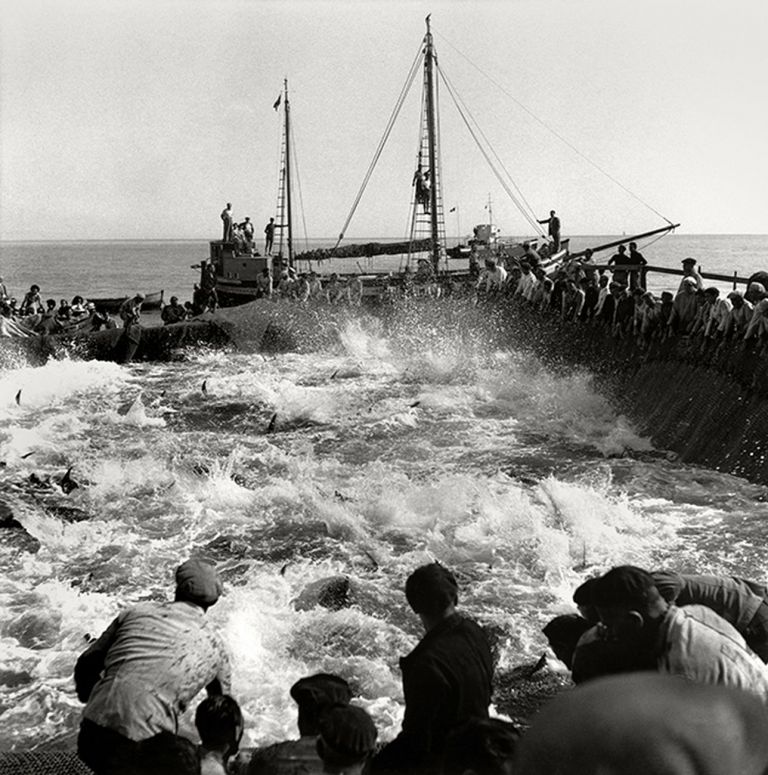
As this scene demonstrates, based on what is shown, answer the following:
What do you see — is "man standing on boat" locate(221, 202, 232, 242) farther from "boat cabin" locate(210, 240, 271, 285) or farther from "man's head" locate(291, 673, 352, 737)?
"man's head" locate(291, 673, 352, 737)

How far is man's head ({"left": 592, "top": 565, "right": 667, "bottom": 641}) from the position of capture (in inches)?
132

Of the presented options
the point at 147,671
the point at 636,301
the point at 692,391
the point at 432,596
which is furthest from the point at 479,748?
the point at 636,301

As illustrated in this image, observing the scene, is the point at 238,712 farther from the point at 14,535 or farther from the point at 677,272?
the point at 677,272

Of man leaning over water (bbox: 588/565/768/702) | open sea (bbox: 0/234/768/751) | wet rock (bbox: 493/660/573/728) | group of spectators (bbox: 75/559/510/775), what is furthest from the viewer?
open sea (bbox: 0/234/768/751)

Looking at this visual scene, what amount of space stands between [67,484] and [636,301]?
1128 centimetres

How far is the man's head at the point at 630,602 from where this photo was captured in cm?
335

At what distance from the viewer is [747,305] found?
487 inches

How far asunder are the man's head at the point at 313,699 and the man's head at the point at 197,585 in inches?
25.9

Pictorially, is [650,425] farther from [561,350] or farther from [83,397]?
[83,397]

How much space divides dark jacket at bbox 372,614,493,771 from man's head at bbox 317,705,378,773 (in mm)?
279

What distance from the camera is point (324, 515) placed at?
10.5 metres

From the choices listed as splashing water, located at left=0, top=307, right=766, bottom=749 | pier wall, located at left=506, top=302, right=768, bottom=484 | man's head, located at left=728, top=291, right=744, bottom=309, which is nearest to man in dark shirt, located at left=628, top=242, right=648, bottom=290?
pier wall, located at left=506, top=302, right=768, bottom=484

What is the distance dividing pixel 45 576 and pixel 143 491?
3.10 meters

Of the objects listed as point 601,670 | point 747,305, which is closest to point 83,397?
point 747,305
